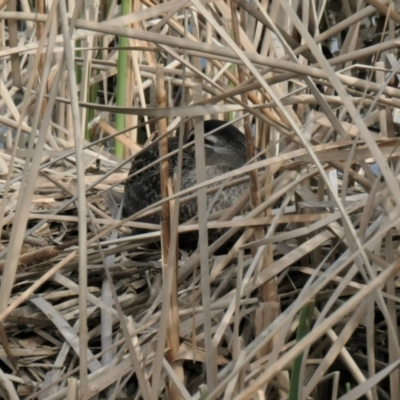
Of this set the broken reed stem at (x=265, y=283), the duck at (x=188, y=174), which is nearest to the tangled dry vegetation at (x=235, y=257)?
the broken reed stem at (x=265, y=283)

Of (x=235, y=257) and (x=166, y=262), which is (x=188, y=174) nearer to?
(x=235, y=257)

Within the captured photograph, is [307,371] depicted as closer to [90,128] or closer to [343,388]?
[343,388]

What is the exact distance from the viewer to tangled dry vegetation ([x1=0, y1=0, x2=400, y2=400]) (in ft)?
4.66

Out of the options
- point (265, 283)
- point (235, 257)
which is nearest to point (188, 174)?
point (235, 257)

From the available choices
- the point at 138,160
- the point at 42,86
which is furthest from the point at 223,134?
the point at 42,86

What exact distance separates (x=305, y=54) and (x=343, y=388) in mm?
741

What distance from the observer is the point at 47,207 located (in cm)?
288

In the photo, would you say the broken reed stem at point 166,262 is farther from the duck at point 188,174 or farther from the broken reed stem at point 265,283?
the duck at point 188,174

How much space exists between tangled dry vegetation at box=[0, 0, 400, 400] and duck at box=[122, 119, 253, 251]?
23 cm

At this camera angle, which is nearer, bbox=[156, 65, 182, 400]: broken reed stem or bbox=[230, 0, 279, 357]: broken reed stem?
bbox=[156, 65, 182, 400]: broken reed stem

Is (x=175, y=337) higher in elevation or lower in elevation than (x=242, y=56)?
lower

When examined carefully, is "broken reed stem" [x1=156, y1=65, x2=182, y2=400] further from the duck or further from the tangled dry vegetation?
the duck

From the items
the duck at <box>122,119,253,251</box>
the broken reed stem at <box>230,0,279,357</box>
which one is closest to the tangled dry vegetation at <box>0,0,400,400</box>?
the broken reed stem at <box>230,0,279,357</box>

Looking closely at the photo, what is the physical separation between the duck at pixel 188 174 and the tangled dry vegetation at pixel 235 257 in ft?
0.75
